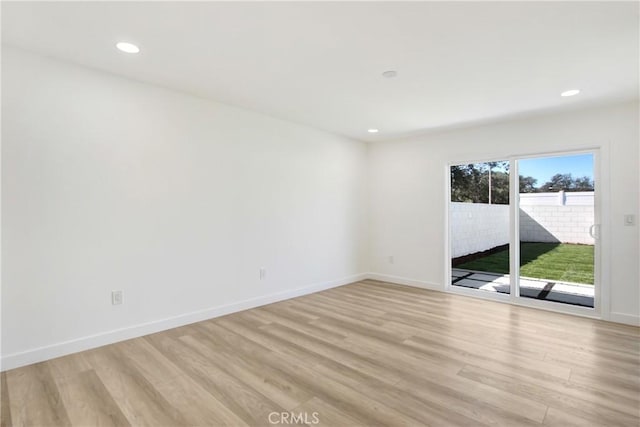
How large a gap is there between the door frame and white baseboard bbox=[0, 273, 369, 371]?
9.44 feet

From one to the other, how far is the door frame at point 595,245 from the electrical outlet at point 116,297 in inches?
170

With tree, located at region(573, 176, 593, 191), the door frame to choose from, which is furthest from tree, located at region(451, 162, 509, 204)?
tree, located at region(573, 176, 593, 191)

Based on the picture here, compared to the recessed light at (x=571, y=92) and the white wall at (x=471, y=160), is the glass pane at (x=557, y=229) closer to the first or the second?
the white wall at (x=471, y=160)

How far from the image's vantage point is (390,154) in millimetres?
5527

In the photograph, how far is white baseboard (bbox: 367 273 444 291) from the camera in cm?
495

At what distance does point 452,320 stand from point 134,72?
4130 mm

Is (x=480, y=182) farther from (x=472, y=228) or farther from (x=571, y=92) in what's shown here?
(x=571, y=92)

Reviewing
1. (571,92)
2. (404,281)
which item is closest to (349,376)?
(404,281)

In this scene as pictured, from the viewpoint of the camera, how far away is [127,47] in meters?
2.43

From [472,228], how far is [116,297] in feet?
15.9

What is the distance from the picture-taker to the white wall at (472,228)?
4648 mm

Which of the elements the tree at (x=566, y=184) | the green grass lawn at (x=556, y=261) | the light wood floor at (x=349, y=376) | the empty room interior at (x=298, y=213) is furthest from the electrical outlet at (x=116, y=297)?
the tree at (x=566, y=184)

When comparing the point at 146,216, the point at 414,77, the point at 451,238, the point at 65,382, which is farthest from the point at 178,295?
the point at 451,238

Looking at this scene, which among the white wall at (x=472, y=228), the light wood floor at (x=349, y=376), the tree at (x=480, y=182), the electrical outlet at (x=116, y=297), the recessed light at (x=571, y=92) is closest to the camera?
the light wood floor at (x=349, y=376)
